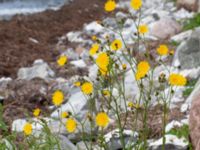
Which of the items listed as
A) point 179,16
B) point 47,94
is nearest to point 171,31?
point 179,16

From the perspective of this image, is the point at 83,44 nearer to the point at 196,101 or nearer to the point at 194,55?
the point at 194,55

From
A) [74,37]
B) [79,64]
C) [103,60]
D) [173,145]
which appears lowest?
[173,145]

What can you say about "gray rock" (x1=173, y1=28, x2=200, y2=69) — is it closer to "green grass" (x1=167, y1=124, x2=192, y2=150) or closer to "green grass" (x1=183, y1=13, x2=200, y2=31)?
"green grass" (x1=167, y1=124, x2=192, y2=150)

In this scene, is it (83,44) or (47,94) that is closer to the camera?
(47,94)

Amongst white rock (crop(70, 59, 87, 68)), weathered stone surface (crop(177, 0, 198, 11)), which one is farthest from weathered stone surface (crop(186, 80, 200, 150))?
weathered stone surface (crop(177, 0, 198, 11))

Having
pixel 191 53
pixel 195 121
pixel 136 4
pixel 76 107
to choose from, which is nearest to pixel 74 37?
pixel 191 53

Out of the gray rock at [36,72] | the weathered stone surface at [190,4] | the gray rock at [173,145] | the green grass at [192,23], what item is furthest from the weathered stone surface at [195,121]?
the weathered stone surface at [190,4]

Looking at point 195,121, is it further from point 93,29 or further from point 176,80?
point 93,29
